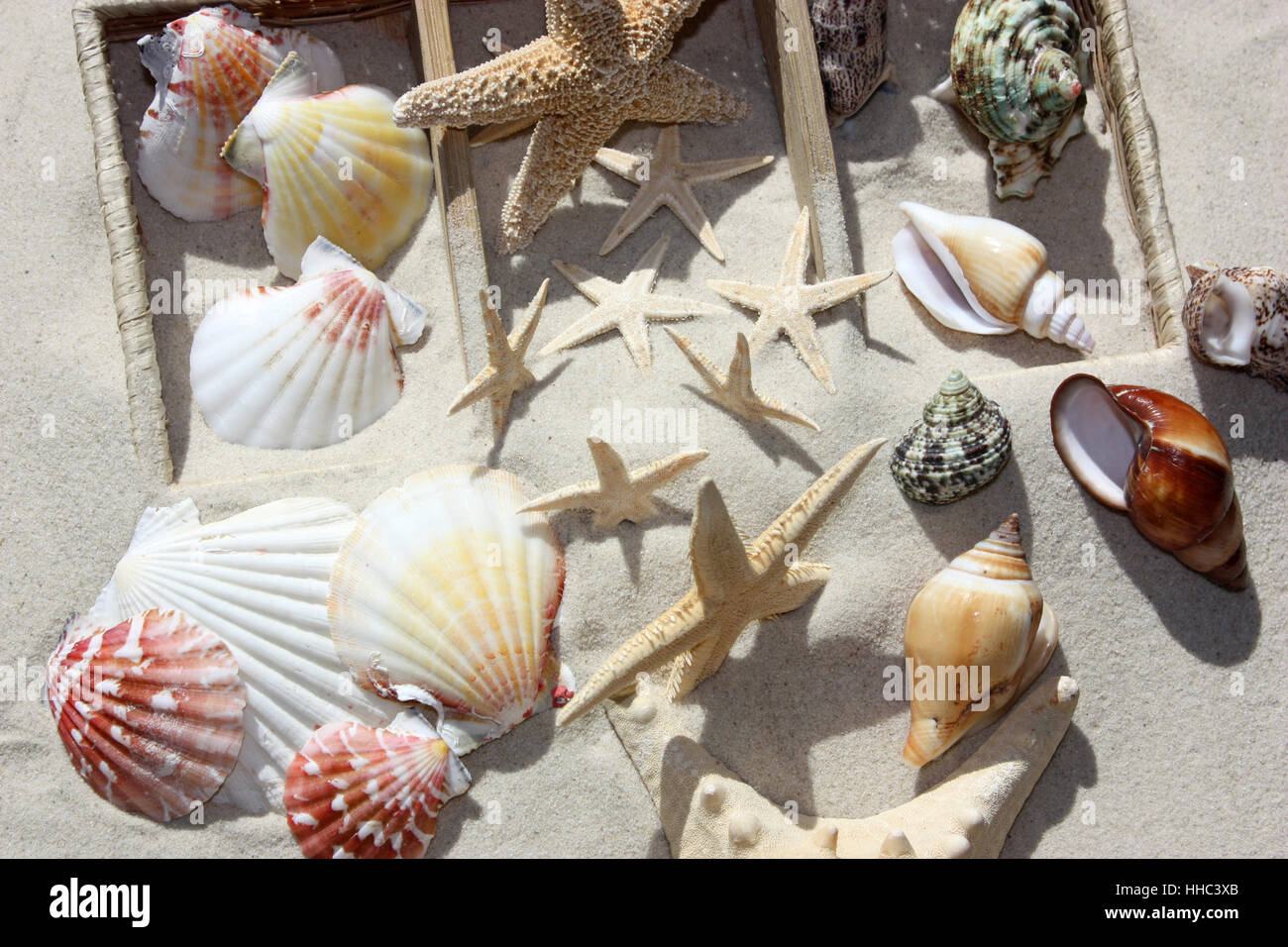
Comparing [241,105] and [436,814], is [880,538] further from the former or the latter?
[241,105]

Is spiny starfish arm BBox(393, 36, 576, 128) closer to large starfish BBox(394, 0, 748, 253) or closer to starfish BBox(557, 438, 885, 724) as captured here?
large starfish BBox(394, 0, 748, 253)

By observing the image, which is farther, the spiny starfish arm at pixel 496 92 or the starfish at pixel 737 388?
the spiny starfish arm at pixel 496 92

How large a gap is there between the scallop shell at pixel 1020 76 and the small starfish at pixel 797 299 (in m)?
0.58

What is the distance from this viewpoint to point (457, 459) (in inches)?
127

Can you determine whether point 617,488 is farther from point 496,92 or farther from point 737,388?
point 496,92

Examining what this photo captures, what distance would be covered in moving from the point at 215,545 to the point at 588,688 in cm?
110

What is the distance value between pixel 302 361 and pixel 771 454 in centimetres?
129

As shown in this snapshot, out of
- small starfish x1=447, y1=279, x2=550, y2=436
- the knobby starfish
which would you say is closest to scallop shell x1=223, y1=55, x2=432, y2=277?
small starfish x1=447, y1=279, x2=550, y2=436

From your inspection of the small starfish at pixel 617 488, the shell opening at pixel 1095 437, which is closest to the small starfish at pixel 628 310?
the small starfish at pixel 617 488

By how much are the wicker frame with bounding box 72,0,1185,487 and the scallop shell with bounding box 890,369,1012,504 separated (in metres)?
0.48

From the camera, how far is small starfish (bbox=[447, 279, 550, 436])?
297cm

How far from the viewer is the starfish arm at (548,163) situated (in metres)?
3.27

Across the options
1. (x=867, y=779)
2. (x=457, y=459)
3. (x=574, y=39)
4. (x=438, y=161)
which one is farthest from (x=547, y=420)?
(x=867, y=779)

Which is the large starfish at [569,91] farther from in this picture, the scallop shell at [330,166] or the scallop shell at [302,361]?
the scallop shell at [302,361]
